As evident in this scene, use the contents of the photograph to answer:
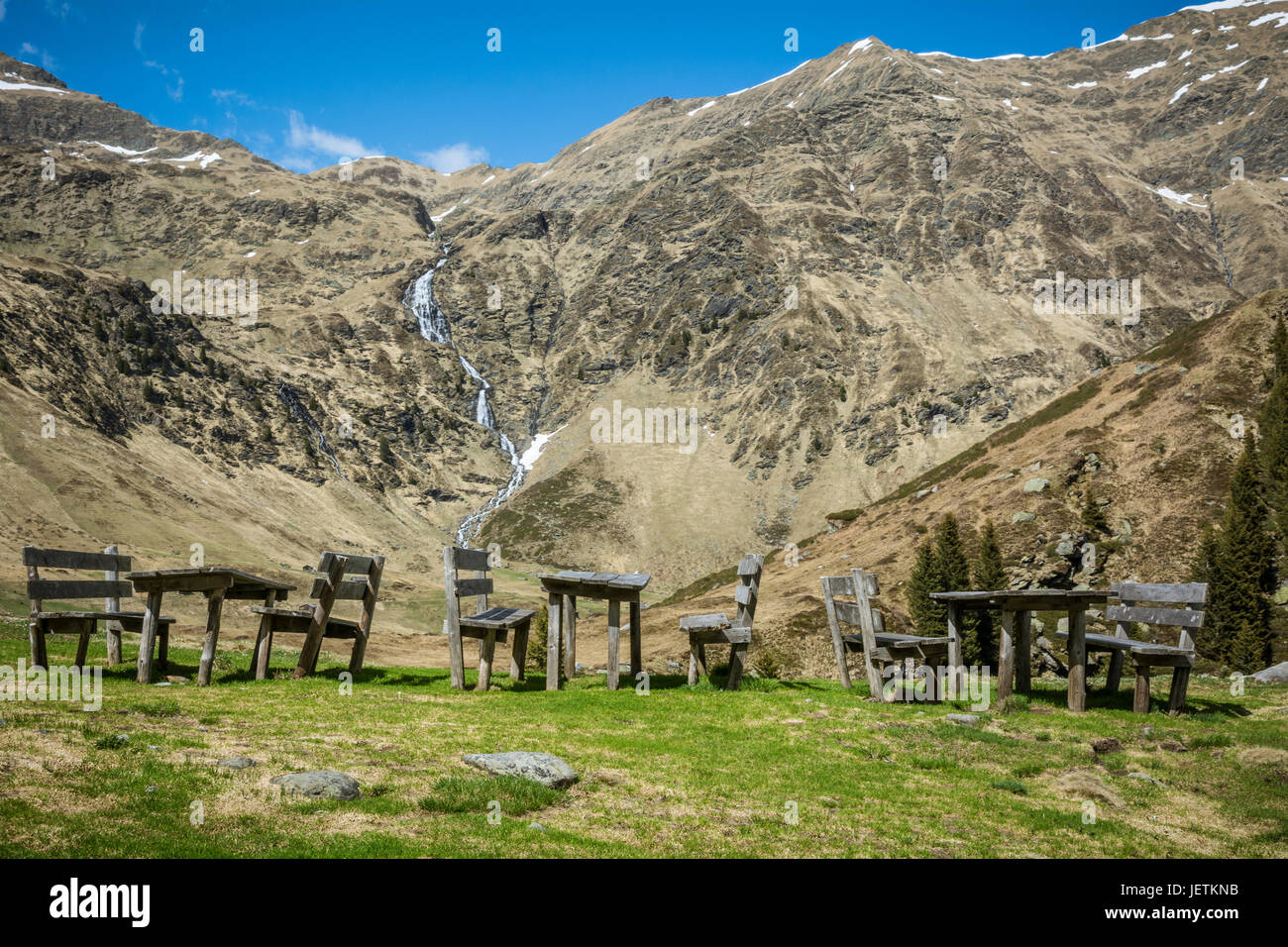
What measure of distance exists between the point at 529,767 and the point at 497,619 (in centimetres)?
723

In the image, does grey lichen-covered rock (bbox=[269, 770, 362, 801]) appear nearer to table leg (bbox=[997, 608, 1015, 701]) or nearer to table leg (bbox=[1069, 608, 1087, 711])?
table leg (bbox=[997, 608, 1015, 701])

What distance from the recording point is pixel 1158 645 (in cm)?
1634

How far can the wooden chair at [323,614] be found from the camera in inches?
671

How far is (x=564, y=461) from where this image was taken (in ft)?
492

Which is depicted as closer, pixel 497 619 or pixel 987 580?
pixel 497 619

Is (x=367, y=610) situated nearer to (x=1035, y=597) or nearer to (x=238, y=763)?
(x=238, y=763)

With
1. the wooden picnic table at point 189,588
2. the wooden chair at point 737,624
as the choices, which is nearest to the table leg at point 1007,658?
the wooden chair at point 737,624

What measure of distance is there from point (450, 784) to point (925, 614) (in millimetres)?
32258

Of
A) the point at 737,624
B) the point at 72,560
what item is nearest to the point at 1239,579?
the point at 737,624

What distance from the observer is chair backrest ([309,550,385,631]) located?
56.1 feet

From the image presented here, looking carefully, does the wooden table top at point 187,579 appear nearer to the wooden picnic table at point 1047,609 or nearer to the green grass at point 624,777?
the green grass at point 624,777
